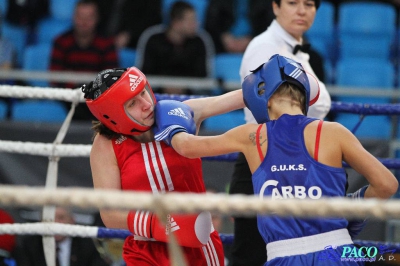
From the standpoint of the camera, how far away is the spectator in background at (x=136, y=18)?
6.32m

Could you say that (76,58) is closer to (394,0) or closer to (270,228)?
(394,0)

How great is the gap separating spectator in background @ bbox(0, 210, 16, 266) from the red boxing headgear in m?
1.65

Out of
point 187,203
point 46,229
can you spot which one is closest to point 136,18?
point 46,229

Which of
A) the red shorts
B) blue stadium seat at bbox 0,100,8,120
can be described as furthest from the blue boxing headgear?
blue stadium seat at bbox 0,100,8,120

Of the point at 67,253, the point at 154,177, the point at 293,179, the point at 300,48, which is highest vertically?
the point at 300,48

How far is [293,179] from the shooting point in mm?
2273

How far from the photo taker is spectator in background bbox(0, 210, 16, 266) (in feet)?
12.9

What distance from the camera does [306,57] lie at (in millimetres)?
3428

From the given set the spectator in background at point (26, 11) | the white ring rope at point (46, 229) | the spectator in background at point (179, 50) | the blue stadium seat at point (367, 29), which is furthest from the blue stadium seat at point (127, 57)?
the white ring rope at point (46, 229)

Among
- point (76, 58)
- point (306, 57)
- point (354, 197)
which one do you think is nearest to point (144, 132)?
point (354, 197)

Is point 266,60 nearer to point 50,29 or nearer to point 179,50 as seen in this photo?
point 179,50

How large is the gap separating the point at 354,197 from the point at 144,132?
84 centimetres

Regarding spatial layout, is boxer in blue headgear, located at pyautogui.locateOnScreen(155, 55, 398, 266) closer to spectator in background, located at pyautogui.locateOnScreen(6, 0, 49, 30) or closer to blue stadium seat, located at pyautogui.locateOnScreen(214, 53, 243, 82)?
blue stadium seat, located at pyautogui.locateOnScreen(214, 53, 243, 82)

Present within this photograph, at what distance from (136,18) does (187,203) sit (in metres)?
5.02
